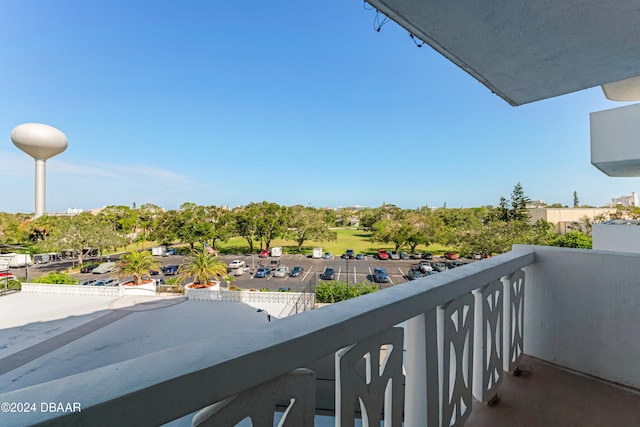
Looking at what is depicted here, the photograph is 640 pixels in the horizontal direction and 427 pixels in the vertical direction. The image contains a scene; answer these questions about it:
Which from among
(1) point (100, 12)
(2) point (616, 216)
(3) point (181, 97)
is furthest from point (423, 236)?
(1) point (100, 12)

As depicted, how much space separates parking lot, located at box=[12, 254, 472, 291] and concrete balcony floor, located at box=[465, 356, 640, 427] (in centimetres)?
1134

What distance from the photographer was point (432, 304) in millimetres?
833

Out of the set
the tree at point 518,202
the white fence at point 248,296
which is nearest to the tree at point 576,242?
the tree at point 518,202

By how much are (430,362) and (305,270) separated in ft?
53.2

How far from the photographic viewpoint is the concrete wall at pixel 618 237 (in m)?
3.81

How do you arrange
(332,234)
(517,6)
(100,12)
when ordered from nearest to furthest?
(517,6) < (100,12) < (332,234)

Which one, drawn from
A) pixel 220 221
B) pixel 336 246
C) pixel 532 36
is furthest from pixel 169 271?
pixel 532 36

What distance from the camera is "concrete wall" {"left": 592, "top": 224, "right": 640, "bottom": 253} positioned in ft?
12.5

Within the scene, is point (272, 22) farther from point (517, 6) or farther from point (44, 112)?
point (44, 112)

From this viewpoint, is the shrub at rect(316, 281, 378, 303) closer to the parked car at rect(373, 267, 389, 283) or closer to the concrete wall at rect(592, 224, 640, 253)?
the parked car at rect(373, 267, 389, 283)

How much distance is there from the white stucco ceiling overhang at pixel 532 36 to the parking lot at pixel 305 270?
1178cm

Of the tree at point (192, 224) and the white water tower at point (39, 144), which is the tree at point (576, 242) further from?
the white water tower at point (39, 144)

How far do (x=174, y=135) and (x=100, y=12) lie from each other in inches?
497

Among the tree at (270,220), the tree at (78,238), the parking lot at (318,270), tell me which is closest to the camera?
the parking lot at (318,270)
